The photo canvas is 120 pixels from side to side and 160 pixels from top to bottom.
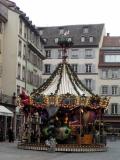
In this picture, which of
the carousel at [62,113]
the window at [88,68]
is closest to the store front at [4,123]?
the carousel at [62,113]

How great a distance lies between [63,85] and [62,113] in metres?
2.05

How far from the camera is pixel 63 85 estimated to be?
35375 mm

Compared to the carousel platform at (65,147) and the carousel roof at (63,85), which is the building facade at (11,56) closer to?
the carousel roof at (63,85)

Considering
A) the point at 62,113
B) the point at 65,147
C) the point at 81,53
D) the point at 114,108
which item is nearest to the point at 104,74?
the point at 81,53

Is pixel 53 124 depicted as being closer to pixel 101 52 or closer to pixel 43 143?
pixel 43 143

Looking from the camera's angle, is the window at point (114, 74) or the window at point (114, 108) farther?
the window at point (114, 74)

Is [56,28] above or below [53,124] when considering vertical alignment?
above

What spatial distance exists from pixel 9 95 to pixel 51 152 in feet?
88.1

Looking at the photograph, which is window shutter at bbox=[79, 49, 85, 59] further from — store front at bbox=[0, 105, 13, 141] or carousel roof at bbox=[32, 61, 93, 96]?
carousel roof at bbox=[32, 61, 93, 96]

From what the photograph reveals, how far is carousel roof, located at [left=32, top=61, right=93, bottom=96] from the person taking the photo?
34.8m

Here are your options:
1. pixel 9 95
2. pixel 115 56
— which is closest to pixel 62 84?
pixel 9 95

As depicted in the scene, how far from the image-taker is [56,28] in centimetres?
9312

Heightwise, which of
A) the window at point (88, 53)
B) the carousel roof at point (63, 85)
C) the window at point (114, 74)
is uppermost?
the window at point (88, 53)

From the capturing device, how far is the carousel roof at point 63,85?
3481 cm
